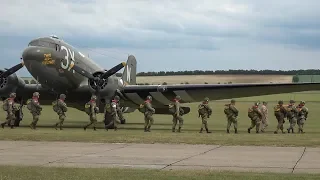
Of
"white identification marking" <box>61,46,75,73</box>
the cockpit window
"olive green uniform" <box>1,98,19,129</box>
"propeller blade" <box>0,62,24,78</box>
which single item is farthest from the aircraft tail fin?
"olive green uniform" <box>1,98,19,129</box>

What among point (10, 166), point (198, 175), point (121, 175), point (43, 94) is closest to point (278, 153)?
point (198, 175)

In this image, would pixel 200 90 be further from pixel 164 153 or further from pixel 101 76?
pixel 164 153

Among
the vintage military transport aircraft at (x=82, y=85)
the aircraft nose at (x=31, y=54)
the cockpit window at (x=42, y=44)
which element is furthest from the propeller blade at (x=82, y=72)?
the aircraft nose at (x=31, y=54)

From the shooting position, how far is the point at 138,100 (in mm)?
28547

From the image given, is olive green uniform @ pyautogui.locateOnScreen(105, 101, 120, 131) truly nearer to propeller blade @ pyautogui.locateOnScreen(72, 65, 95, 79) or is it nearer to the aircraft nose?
propeller blade @ pyautogui.locateOnScreen(72, 65, 95, 79)

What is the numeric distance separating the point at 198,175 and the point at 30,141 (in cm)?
857

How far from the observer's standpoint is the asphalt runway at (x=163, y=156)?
1177 cm

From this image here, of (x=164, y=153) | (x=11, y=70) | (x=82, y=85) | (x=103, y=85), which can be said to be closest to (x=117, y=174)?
(x=164, y=153)

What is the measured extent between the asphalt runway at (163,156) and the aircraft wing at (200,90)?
36.7 ft

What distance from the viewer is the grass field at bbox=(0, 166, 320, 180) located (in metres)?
9.90

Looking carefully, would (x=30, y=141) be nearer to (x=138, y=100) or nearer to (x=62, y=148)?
(x=62, y=148)

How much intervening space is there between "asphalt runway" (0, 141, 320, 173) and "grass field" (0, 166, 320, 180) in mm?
761

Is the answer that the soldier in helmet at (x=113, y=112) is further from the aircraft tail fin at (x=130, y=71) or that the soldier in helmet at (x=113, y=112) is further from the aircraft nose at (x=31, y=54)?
the aircraft tail fin at (x=130, y=71)

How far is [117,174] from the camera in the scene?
10.3 meters
